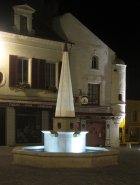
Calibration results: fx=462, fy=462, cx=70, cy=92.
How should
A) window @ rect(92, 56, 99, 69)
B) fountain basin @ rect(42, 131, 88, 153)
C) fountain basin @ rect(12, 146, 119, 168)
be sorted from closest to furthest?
fountain basin @ rect(12, 146, 119, 168), fountain basin @ rect(42, 131, 88, 153), window @ rect(92, 56, 99, 69)

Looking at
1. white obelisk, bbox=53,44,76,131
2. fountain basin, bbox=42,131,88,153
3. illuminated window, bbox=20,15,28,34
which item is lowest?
fountain basin, bbox=42,131,88,153

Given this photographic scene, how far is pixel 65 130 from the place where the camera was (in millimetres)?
21859

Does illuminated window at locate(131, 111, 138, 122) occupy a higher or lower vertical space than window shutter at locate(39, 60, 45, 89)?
lower

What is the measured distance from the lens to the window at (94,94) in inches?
1518

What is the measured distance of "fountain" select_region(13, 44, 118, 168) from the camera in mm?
19203

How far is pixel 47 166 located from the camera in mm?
19250

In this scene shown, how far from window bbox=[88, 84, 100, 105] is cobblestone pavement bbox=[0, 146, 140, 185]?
18.4 meters

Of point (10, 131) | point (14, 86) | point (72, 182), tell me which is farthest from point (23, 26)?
point (72, 182)

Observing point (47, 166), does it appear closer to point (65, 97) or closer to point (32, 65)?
point (65, 97)

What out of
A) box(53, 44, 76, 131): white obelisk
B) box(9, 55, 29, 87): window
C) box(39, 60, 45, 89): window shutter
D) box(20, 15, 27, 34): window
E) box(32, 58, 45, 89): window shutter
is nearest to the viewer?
box(53, 44, 76, 131): white obelisk

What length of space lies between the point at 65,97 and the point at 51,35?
15.1 meters

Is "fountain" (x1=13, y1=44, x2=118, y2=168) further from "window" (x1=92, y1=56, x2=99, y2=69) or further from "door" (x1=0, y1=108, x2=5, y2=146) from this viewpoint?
"window" (x1=92, y1=56, x2=99, y2=69)

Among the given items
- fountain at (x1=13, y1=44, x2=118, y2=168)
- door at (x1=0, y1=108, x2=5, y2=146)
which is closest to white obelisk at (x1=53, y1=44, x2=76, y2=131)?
fountain at (x1=13, y1=44, x2=118, y2=168)

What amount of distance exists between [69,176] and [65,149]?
4831 millimetres
